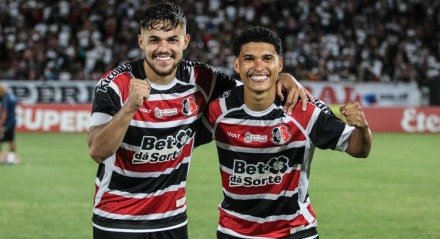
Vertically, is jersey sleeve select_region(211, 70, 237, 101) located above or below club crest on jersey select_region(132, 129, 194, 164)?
above

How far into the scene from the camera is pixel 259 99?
17.0 feet

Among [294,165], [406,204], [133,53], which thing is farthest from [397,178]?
[133,53]

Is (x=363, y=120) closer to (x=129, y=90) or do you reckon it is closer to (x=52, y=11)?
(x=129, y=90)

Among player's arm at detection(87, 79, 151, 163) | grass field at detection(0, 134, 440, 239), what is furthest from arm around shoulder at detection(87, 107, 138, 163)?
grass field at detection(0, 134, 440, 239)

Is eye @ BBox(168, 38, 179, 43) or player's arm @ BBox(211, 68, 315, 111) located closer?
Answer: eye @ BBox(168, 38, 179, 43)

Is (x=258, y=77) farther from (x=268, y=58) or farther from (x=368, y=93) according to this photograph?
(x=368, y=93)

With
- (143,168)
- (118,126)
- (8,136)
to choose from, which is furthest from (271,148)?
(8,136)

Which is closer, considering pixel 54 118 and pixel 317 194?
pixel 317 194

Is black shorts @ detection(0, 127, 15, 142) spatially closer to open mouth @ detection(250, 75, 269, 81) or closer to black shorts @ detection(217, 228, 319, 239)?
black shorts @ detection(217, 228, 319, 239)

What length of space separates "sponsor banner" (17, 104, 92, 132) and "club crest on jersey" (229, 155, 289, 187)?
63.9 feet

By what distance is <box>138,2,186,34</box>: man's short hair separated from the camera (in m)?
5.08

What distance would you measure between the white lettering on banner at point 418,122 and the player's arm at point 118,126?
Result: 21995 mm

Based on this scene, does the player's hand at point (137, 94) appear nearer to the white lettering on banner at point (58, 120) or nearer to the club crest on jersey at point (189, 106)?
the club crest on jersey at point (189, 106)

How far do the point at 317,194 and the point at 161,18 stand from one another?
317 inches
